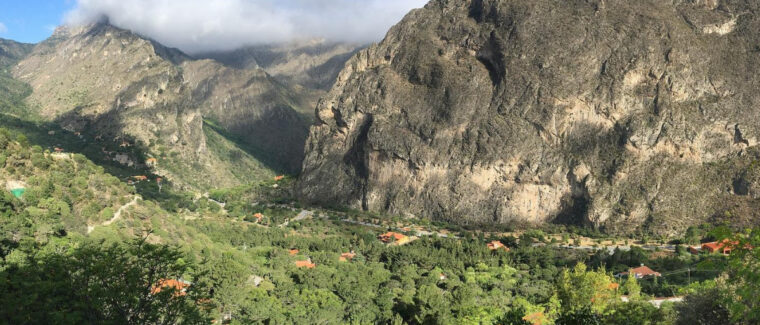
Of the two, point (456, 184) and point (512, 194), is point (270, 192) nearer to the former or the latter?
point (456, 184)

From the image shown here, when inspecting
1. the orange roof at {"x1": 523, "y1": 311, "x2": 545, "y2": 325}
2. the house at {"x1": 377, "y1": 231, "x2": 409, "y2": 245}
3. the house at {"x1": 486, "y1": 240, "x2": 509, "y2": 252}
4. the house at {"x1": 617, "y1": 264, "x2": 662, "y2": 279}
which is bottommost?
the house at {"x1": 377, "y1": 231, "x2": 409, "y2": 245}

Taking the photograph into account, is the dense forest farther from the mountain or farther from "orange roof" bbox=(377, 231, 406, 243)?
the mountain

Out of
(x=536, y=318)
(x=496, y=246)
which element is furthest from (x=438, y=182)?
(x=536, y=318)

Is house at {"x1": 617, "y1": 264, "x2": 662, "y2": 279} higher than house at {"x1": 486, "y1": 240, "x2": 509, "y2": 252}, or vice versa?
house at {"x1": 617, "y1": 264, "x2": 662, "y2": 279}

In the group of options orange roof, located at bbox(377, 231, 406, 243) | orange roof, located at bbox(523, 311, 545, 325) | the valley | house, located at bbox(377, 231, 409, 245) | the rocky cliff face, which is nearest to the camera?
orange roof, located at bbox(523, 311, 545, 325)

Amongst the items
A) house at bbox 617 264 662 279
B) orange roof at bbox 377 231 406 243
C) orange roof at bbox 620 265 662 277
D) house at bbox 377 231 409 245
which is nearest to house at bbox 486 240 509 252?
house at bbox 377 231 409 245

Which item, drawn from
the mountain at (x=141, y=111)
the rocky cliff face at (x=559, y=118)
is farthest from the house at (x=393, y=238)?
the mountain at (x=141, y=111)

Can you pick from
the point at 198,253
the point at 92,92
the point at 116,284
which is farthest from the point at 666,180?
the point at 92,92
